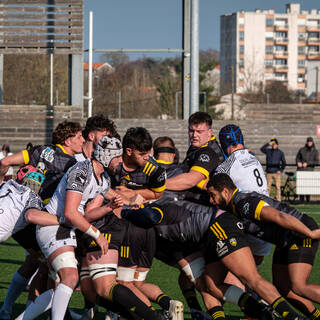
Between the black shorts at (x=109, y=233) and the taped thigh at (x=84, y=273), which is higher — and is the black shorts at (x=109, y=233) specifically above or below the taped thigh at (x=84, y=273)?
above

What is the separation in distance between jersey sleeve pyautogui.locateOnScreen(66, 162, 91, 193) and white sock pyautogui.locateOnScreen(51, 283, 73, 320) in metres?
0.86

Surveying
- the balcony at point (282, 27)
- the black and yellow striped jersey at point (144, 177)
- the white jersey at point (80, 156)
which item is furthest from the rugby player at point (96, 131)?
the balcony at point (282, 27)

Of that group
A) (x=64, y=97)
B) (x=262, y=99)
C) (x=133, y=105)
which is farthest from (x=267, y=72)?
(x=64, y=97)

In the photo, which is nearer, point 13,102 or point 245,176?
point 245,176

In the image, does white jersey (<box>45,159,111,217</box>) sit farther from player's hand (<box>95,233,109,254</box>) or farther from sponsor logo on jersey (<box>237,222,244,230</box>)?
sponsor logo on jersey (<box>237,222,244,230</box>)

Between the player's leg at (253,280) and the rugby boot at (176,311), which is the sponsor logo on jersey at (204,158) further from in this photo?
the rugby boot at (176,311)

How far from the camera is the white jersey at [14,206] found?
595cm

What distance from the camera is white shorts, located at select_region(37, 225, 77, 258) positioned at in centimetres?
559

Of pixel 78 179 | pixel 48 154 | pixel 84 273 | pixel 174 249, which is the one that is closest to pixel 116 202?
pixel 78 179

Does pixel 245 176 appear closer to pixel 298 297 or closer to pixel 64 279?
pixel 298 297

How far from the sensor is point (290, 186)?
Answer: 61.5ft

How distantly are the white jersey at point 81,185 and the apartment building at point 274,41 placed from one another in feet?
415

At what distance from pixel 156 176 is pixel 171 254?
0.82 meters

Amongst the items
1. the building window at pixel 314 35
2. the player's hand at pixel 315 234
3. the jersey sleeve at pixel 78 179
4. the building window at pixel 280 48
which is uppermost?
the building window at pixel 314 35
